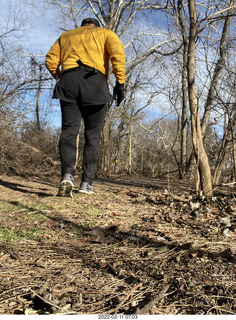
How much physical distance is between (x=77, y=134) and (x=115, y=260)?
7.04 ft

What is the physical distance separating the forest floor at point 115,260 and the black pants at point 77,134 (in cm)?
67

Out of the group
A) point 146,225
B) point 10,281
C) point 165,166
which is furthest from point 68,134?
point 165,166

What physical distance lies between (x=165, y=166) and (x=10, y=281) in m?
10.5

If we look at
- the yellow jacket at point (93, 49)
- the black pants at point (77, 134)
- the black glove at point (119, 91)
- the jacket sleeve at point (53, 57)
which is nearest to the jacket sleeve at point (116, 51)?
the yellow jacket at point (93, 49)

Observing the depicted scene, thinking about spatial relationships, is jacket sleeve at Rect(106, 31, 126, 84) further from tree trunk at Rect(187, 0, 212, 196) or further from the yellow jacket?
tree trunk at Rect(187, 0, 212, 196)

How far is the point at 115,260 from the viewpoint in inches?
59.4

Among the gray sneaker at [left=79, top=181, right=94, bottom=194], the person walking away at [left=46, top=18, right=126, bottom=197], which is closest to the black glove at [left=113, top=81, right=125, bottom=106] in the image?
the person walking away at [left=46, top=18, right=126, bottom=197]

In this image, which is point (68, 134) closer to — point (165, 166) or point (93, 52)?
point (93, 52)

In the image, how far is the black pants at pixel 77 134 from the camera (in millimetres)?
3266

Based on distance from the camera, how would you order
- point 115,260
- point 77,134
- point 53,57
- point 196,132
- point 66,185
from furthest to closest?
1. point 196,132
2. point 53,57
3. point 77,134
4. point 66,185
5. point 115,260

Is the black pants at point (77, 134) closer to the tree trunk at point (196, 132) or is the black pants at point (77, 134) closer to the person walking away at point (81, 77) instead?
the person walking away at point (81, 77)

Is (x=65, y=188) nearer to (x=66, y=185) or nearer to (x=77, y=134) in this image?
(x=66, y=185)

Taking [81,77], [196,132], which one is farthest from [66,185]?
[196,132]

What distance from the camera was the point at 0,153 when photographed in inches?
255
